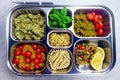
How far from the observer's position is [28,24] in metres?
1.08

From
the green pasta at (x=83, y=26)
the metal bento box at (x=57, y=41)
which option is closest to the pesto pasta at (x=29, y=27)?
the metal bento box at (x=57, y=41)

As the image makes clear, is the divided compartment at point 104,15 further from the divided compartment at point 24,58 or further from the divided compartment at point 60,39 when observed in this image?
the divided compartment at point 24,58

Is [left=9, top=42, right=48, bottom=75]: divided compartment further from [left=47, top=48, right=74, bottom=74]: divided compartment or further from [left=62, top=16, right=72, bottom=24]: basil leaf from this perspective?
[left=62, top=16, right=72, bottom=24]: basil leaf

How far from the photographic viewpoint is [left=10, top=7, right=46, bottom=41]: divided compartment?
3.50ft

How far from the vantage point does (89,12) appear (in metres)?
1.12

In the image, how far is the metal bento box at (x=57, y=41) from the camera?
1.06 meters

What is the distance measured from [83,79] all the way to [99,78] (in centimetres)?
7

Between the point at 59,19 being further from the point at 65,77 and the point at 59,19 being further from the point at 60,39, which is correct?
the point at 65,77

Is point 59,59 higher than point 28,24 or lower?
lower

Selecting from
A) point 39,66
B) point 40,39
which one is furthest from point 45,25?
point 39,66

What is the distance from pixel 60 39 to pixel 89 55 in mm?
138

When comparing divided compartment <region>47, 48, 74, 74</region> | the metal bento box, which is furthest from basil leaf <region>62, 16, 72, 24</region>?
divided compartment <region>47, 48, 74, 74</region>

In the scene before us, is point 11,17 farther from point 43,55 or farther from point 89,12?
point 89,12

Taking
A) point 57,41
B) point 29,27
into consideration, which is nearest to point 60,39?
point 57,41
